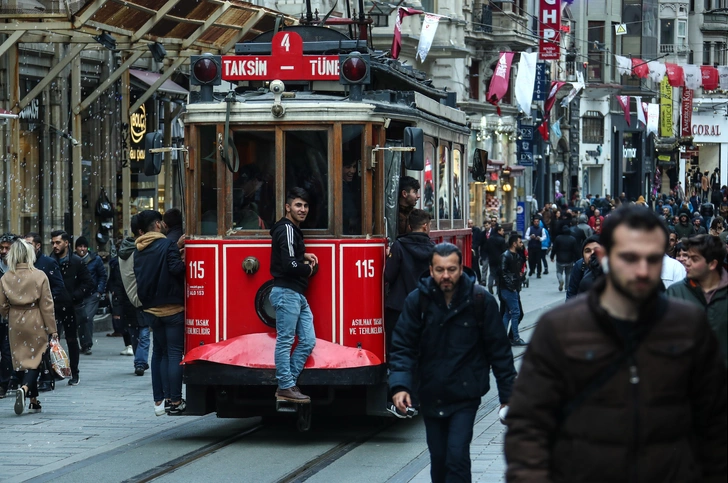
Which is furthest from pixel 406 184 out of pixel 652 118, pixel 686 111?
pixel 686 111

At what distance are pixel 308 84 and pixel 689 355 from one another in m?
7.83

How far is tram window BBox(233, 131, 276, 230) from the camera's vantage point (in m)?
11.2

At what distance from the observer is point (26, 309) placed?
13.3 m

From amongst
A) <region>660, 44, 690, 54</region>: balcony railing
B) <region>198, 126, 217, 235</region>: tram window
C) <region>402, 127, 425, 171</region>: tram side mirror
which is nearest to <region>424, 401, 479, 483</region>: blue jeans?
<region>402, 127, 425, 171</region>: tram side mirror

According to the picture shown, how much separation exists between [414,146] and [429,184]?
5.19 ft

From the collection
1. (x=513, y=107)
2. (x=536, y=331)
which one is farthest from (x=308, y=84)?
(x=513, y=107)

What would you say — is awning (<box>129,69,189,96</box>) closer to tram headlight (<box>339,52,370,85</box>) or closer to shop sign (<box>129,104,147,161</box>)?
shop sign (<box>129,104,147,161</box>)

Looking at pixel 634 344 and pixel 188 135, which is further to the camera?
pixel 188 135

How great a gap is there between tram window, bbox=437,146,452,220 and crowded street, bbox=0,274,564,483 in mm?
1856

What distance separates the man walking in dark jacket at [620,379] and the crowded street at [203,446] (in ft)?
16.4

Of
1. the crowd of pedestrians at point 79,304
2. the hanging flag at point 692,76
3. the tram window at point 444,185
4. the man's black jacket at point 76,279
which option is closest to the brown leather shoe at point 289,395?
the crowd of pedestrians at point 79,304

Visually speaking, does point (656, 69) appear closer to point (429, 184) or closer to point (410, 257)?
point (429, 184)

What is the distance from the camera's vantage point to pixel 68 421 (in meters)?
12.7

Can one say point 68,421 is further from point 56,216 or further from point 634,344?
point 56,216
